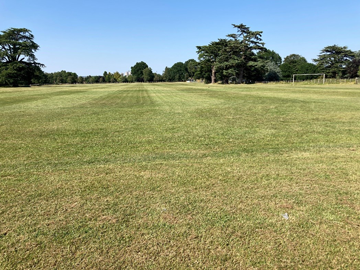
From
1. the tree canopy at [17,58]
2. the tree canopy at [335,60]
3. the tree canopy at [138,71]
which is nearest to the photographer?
the tree canopy at [17,58]

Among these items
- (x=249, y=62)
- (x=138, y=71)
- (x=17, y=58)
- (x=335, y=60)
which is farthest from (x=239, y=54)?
(x=138, y=71)

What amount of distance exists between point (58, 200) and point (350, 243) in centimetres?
418

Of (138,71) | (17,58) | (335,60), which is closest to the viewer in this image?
(17,58)

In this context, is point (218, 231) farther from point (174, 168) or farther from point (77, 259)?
point (174, 168)

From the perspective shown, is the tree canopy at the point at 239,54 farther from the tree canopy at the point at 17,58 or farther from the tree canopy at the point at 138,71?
the tree canopy at the point at 138,71

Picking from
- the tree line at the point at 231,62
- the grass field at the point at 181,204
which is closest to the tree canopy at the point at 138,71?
the tree line at the point at 231,62

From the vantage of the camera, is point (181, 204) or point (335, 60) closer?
point (181, 204)

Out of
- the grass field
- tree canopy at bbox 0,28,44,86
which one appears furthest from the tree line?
the grass field

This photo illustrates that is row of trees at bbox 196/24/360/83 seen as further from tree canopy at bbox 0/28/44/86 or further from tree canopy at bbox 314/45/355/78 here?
tree canopy at bbox 0/28/44/86

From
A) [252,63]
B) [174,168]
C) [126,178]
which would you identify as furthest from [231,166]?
[252,63]

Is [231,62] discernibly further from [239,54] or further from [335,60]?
[335,60]

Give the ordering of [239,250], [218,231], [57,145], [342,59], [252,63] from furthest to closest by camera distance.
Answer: [342,59]
[252,63]
[57,145]
[218,231]
[239,250]

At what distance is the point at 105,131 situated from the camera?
9.61 m

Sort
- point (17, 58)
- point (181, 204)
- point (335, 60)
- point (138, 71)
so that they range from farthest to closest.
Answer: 1. point (138, 71)
2. point (335, 60)
3. point (17, 58)
4. point (181, 204)
